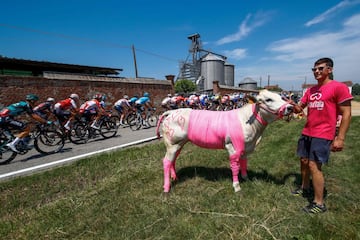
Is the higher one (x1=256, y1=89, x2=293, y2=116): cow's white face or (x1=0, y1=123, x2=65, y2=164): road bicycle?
(x1=256, y1=89, x2=293, y2=116): cow's white face

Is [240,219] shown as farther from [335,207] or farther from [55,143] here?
[55,143]

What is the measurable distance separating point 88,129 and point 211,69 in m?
31.7

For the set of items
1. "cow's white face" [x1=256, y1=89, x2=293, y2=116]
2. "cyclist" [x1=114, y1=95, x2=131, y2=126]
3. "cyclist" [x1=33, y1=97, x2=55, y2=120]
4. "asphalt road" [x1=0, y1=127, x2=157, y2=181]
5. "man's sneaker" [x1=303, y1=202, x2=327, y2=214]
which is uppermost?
"cow's white face" [x1=256, y1=89, x2=293, y2=116]

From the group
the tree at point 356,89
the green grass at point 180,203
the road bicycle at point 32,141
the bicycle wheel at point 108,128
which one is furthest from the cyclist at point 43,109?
the tree at point 356,89

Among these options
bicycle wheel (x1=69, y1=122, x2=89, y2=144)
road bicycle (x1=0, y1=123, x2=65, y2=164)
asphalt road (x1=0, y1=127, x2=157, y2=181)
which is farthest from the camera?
bicycle wheel (x1=69, y1=122, x2=89, y2=144)

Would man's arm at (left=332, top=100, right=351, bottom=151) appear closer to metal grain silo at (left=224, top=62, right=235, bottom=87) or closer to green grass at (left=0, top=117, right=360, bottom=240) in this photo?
green grass at (left=0, top=117, right=360, bottom=240)

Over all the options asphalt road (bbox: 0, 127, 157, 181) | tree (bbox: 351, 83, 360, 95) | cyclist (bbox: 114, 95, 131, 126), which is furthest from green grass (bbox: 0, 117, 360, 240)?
tree (bbox: 351, 83, 360, 95)

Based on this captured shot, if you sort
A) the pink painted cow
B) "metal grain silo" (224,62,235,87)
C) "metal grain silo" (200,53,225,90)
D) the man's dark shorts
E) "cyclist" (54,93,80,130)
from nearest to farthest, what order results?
the man's dark shorts → the pink painted cow → "cyclist" (54,93,80,130) → "metal grain silo" (200,53,225,90) → "metal grain silo" (224,62,235,87)

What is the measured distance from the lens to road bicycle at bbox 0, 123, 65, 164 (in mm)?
5996

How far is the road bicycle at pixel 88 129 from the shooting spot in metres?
8.13

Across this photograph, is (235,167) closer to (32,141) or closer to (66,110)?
(32,141)

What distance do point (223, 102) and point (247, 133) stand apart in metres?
14.9

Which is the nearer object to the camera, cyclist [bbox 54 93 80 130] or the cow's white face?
the cow's white face

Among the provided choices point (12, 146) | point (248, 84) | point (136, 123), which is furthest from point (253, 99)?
point (248, 84)
